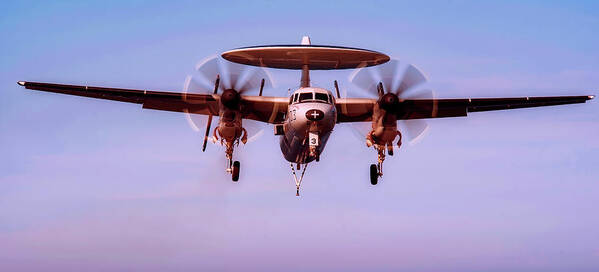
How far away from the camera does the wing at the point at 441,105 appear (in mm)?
38147

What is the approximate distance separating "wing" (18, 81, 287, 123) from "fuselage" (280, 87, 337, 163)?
2344 mm

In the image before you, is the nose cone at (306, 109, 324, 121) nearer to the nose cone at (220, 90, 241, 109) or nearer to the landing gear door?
the landing gear door

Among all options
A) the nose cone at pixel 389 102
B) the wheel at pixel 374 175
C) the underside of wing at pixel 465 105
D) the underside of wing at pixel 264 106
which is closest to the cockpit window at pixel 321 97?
the nose cone at pixel 389 102

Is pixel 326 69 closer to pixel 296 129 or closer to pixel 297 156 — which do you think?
pixel 297 156

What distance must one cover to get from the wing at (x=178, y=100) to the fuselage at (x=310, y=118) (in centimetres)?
234

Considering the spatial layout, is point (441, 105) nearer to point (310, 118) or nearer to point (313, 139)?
point (313, 139)

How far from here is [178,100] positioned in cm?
3862

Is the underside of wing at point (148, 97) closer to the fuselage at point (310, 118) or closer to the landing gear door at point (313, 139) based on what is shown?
the fuselage at point (310, 118)

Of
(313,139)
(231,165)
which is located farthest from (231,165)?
(313,139)

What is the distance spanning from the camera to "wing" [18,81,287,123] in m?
37.5

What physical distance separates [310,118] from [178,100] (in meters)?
8.03

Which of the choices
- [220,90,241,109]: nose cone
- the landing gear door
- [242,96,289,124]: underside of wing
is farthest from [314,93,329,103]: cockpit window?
[220,90,241,109]: nose cone

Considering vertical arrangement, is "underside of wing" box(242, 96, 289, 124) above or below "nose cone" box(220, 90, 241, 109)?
above

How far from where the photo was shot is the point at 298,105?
33.9m
